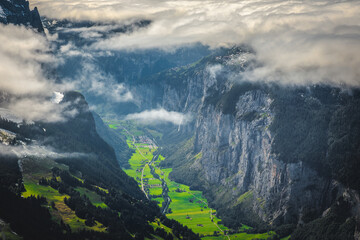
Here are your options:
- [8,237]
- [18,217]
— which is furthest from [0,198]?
[8,237]

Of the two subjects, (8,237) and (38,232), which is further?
(38,232)

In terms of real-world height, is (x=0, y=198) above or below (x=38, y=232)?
above

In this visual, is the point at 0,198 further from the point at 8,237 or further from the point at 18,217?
Result: the point at 8,237

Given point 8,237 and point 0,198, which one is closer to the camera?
point 8,237

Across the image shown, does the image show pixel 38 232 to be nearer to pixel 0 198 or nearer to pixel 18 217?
pixel 18 217

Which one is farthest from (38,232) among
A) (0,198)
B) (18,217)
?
(0,198)
